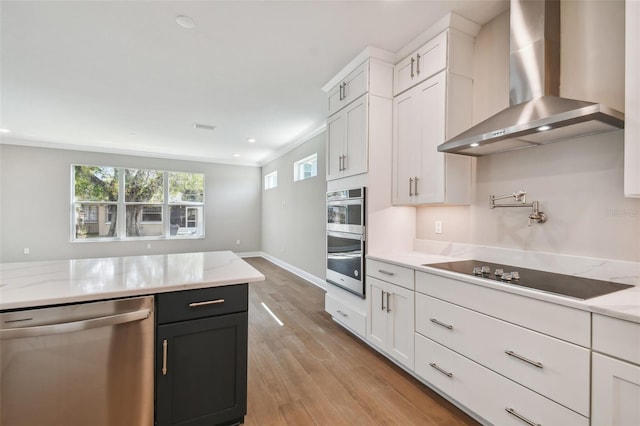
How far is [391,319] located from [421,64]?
Result: 2.19 meters

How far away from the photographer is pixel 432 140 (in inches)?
92.4

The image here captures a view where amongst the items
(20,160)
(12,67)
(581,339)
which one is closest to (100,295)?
(581,339)

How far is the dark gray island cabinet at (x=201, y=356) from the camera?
143cm

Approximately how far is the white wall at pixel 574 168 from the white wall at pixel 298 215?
2.73 meters

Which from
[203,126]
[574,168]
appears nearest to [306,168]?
[203,126]

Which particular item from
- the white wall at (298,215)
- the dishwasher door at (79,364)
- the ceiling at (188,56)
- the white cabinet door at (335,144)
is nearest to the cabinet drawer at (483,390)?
the dishwasher door at (79,364)

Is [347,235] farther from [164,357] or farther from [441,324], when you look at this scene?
[164,357]

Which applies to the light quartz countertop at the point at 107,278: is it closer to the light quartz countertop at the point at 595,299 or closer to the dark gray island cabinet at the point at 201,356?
the dark gray island cabinet at the point at 201,356

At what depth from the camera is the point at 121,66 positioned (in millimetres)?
2943

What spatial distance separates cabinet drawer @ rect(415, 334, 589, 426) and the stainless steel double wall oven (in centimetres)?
87

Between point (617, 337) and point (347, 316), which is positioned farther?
point (347, 316)

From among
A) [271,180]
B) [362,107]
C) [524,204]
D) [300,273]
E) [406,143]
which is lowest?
[300,273]

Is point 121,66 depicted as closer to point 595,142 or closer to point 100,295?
point 100,295

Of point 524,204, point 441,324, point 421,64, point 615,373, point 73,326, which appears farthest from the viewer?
point 421,64
